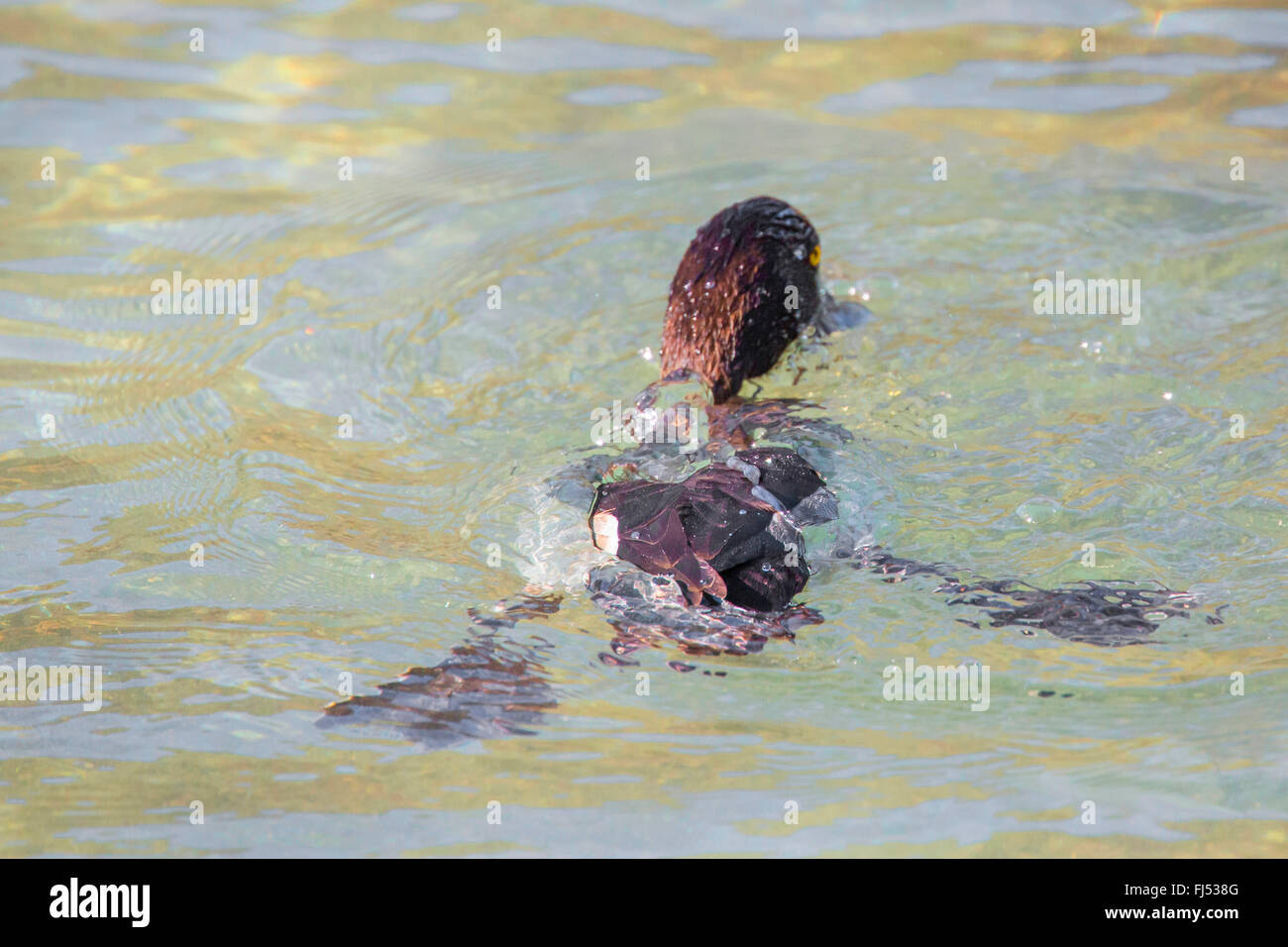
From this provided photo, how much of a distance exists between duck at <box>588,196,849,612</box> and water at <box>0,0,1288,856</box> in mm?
264

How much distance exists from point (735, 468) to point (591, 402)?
171 cm

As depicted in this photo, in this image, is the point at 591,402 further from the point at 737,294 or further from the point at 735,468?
Answer: the point at 735,468

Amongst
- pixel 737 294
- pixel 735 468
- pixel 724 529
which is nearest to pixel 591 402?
pixel 737 294

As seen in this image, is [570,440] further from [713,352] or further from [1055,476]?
[1055,476]

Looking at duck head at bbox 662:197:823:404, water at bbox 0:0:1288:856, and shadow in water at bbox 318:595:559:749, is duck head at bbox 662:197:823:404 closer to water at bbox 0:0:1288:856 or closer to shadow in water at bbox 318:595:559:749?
water at bbox 0:0:1288:856

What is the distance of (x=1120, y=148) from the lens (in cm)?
864

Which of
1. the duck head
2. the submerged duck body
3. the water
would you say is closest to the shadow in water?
the water

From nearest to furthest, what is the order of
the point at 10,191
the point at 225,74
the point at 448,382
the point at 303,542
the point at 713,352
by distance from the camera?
the point at 303,542 → the point at 713,352 → the point at 448,382 → the point at 10,191 → the point at 225,74

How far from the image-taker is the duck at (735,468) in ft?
15.0

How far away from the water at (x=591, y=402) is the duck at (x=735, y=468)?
264 millimetres

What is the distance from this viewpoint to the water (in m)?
4.18

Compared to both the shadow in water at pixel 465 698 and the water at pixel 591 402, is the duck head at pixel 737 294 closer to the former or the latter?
the water at pixel 591 402

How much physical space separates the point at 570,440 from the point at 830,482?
55.4 inches

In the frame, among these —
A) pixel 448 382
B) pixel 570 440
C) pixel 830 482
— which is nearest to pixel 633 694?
pixel 830 482
